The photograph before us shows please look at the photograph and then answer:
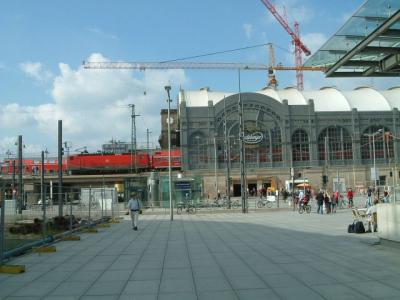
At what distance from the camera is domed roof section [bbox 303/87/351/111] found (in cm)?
9556

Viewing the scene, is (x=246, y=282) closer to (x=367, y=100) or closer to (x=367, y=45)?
(x=367, y=45)

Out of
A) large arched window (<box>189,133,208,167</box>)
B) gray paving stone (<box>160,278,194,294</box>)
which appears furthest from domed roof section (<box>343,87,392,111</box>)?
gray paving stone (<box>160,278,194,294</box>)

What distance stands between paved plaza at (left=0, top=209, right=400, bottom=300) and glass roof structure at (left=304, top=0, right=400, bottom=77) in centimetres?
455

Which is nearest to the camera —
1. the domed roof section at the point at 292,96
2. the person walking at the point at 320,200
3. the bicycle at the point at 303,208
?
the person walking at the point at 320,200

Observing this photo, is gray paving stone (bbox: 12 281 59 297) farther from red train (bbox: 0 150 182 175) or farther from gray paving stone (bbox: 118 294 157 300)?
red train (bbox: 0 150 182 175)

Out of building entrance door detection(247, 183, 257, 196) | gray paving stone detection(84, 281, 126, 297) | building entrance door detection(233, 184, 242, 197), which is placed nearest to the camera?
gray paving stone detection(84, 281, 126, 297)

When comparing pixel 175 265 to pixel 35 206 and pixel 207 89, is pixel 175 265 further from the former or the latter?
pixel 207 89

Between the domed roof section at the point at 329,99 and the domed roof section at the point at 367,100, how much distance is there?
144 centimetres

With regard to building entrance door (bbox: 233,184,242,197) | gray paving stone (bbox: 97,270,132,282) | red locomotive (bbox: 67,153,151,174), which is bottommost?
gray paving stone (bbox: 97,270,132,282)

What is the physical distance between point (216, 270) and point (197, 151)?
78.8 metres

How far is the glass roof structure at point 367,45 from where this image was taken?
10.1m

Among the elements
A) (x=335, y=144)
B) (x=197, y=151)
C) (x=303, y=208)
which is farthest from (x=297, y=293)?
(x=335, y=144)

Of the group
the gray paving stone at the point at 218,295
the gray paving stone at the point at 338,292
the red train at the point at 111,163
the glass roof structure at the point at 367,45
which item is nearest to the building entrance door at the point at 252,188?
the red train at the point at 111,163

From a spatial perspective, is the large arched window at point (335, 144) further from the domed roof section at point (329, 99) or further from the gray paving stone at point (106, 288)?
the gray paving stone at point (106, 288)
